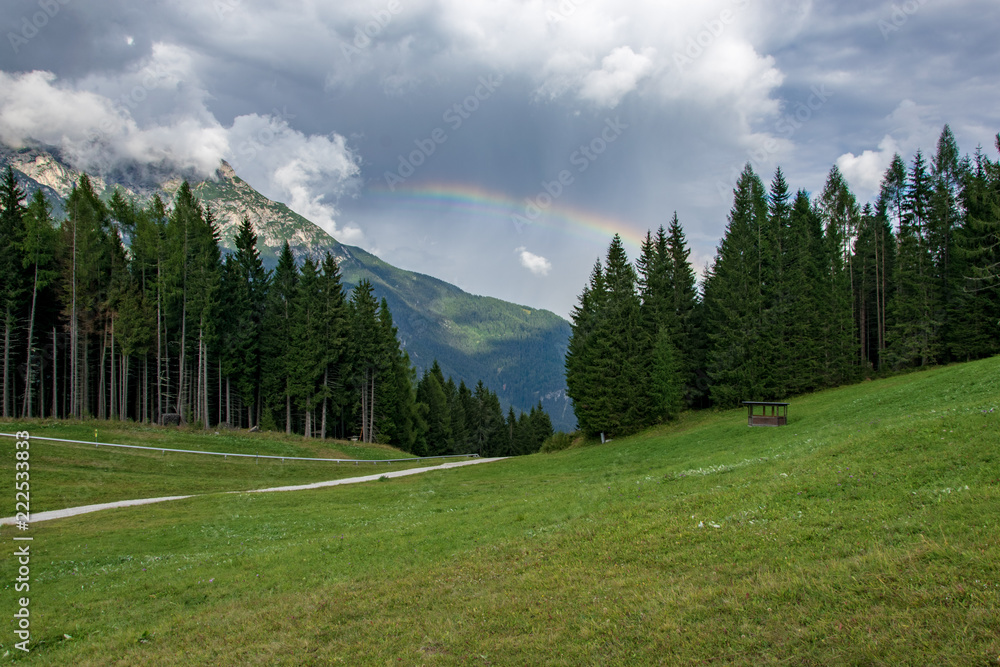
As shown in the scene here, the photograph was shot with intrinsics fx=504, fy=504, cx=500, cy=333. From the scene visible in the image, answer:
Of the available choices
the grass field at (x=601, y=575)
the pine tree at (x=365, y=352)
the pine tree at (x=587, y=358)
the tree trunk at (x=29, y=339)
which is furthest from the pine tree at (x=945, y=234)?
the tree trunk at (x=29, y=339)

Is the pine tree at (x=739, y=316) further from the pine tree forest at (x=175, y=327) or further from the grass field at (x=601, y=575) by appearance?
the pine tree forest at (x=175, y=327)

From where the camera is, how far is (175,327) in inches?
2095

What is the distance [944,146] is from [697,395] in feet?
128

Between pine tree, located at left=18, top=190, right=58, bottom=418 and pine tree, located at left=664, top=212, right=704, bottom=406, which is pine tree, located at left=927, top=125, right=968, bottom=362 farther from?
pine tree, located at left=18, top=190, right=58, bottom=418

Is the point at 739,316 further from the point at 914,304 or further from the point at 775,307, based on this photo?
the point at 914,304

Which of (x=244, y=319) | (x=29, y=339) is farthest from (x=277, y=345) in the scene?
(x=29, y=339)

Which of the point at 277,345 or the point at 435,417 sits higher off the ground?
the point at 277,345

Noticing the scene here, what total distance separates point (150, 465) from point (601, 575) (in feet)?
109

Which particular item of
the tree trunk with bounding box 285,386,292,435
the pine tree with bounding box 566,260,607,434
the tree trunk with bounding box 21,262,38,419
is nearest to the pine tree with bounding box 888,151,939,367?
the pine tree with bounding box 566,260,607,434

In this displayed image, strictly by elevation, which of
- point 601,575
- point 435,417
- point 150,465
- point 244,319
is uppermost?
point 244,319

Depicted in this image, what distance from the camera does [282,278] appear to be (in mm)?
58812

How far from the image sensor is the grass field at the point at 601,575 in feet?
21.3

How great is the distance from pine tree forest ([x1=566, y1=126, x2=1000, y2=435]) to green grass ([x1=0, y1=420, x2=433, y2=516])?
24.5 m

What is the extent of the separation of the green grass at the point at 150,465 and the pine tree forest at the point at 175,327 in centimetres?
778
